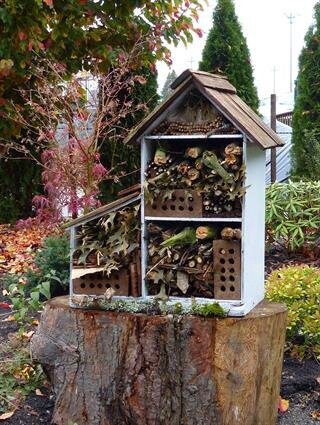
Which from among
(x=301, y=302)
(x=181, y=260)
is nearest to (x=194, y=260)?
(x=181, y=260)

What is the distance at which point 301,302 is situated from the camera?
13.0ft

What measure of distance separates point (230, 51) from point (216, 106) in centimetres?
621

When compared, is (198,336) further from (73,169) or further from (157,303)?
(73,169)

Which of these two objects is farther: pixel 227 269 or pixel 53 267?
pixel 53 267

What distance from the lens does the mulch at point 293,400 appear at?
3348 mm

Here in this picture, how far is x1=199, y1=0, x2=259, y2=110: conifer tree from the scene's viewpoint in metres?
8.85

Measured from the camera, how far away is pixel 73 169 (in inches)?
257

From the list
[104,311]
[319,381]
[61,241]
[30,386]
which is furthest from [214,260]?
[61,241]

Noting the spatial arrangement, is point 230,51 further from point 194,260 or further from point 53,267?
point 194,260

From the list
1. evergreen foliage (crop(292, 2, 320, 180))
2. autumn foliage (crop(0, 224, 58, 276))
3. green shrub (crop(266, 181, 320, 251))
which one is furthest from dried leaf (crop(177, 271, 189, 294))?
evergreen foliage (crop(292, 2, 320, 180))

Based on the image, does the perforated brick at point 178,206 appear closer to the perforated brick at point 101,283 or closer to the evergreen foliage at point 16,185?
the perforated brick at point 101,283

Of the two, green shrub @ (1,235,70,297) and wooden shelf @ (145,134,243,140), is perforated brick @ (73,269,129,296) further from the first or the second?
green shrub @ (1,235,70,297)

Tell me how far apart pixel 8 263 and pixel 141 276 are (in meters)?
3.66

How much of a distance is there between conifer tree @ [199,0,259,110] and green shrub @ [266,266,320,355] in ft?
16.5
